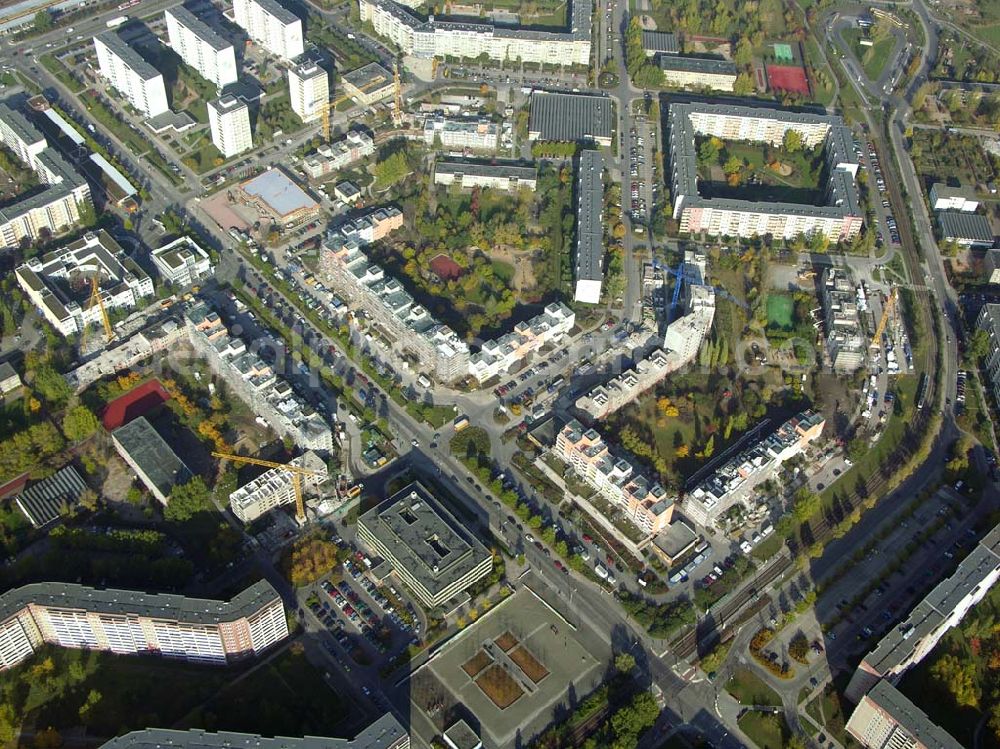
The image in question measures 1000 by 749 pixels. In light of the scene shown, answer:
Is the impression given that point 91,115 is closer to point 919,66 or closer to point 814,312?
point 814,312

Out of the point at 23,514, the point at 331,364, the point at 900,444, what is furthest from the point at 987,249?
the point at 23,514

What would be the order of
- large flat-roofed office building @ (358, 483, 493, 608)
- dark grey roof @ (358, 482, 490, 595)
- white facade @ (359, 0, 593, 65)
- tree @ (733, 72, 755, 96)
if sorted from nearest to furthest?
large flat-roofed office building @ (358, 483, 493, 608), dark grey roof @ (358, 482, 490, 595), tree @ (733, 72, 755, 96), white facade @ (359, 0, 593, 65)

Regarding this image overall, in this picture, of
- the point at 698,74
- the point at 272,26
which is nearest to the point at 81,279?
the point at 272,26

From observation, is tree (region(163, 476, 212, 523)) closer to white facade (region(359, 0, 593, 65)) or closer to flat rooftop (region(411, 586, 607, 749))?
flat rooftop (region(411, 586, 607, 749))

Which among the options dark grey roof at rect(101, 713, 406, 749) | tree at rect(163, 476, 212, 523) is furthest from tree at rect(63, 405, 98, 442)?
dark grey roof at rect(101, 713, 406, 749)

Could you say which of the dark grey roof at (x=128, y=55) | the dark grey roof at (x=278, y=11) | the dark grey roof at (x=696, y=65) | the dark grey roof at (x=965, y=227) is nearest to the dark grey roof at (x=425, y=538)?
the dark grey roof at (x=128, y=55)

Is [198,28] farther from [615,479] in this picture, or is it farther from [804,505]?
[804,505]

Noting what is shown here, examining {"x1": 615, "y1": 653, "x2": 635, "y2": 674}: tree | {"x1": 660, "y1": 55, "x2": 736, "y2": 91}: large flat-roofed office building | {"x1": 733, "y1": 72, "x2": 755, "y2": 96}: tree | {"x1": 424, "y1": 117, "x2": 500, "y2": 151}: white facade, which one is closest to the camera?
{"x1": 615, "y1": 653, "x2": 635, "y2": 674}: tree

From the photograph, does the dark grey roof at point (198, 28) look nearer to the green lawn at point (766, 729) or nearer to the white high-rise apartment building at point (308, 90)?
the white high-rise apartment building at point (308, 90)
